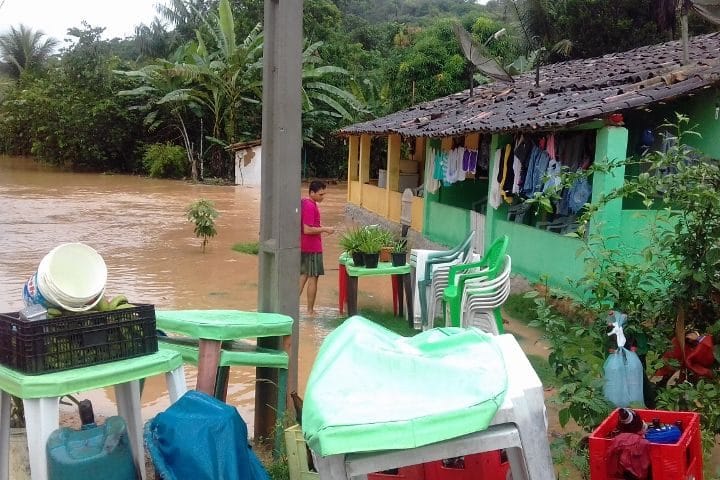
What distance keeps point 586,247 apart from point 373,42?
125 feet

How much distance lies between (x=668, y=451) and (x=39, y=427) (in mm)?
2540

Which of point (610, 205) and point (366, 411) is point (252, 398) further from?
point (610, 205)

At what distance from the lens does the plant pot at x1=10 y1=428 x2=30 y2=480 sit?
134 inches

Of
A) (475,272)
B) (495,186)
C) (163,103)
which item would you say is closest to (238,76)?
(163,103)

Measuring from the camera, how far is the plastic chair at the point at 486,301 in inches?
235

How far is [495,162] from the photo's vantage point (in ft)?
34.6

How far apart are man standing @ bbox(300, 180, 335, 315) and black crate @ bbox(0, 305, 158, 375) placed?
14.2 ft

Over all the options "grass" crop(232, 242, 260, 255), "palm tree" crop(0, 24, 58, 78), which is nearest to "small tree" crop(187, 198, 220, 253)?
"grass" crop(232, 242, 260, 255)

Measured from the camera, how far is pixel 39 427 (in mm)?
2918

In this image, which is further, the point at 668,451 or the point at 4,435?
the point at 4,435

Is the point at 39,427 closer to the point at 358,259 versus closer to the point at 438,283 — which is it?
the point at 438,283

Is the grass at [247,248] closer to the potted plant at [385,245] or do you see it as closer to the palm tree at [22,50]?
the potted plant at [385,245]

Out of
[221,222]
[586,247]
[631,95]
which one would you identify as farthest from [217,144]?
[586,247]

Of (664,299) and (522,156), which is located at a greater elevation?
(522,156)
